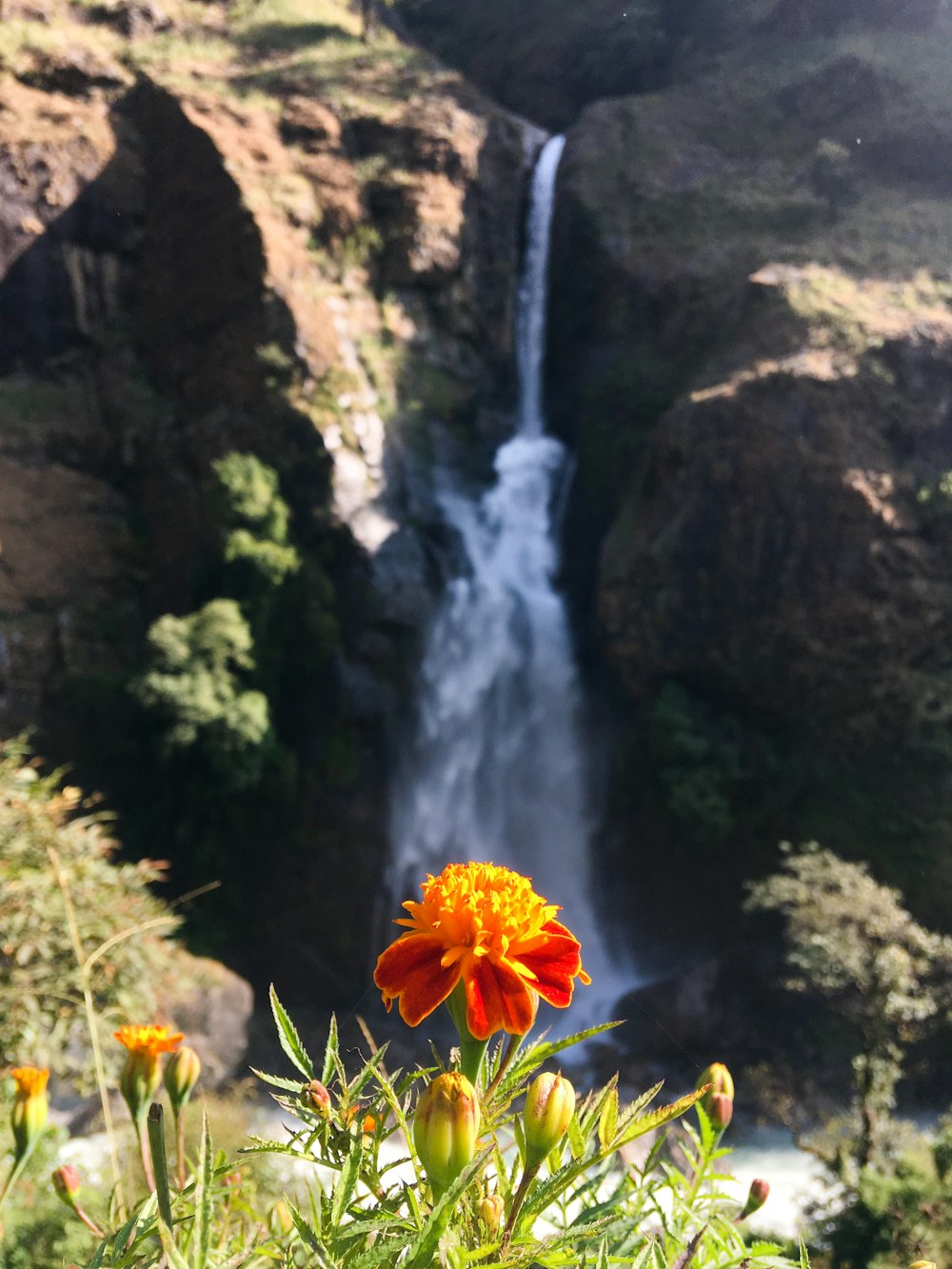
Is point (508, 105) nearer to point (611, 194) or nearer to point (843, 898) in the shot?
point (611, 194)

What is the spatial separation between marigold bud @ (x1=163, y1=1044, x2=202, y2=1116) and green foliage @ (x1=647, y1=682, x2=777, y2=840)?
913 cm

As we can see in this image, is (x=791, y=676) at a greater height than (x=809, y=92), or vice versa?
(x=809, y=92)

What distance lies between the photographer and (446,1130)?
0.64 metres

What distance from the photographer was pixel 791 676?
1034cm

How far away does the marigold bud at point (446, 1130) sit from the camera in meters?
0.64

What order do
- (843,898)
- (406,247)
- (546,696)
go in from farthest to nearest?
1. (406,247)
2. (546,696)
3. (843,898)

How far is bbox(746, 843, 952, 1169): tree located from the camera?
5.77 metres

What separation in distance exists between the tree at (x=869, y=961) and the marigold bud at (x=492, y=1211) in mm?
5341

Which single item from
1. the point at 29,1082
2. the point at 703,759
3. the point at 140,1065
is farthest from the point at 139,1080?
the point at 703,759

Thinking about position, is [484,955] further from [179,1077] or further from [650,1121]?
[179,1077]

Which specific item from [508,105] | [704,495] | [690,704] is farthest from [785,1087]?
[508,105]

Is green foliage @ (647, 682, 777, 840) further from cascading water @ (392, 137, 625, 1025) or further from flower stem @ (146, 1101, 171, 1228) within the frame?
flower stem @ (146, 1101, 171, 1228)

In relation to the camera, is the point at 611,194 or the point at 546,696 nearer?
the point at 546,696

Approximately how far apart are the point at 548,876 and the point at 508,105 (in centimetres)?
1939
